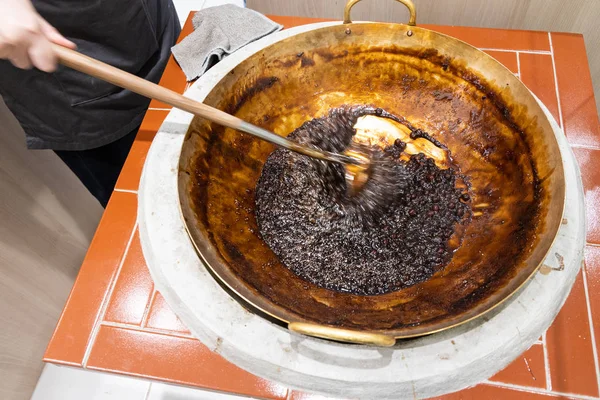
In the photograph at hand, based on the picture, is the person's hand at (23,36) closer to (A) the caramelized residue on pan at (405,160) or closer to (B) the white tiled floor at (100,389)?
(A) the caramelized residue on pan at (405,160)

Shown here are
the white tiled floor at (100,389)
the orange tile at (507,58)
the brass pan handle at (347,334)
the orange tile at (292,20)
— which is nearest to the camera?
the brass pan handle at (347,334)

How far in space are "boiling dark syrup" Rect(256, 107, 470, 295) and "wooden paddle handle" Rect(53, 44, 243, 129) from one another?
10.3 inches

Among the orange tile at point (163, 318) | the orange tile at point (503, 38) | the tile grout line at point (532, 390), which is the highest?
the orange tile at point (503, 38)

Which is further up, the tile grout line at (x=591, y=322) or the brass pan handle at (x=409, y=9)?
the brass pan handle at (x=409, y=9)

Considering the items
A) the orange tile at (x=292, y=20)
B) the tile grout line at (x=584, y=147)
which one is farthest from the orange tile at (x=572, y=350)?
the orange tile at (x=292, y=20)

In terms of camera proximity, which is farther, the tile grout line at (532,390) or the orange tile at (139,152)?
the orange tile at (139,152)

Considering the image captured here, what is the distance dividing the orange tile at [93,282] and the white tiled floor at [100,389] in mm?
772

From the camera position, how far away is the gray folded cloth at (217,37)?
4.59 ft

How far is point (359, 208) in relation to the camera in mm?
1089

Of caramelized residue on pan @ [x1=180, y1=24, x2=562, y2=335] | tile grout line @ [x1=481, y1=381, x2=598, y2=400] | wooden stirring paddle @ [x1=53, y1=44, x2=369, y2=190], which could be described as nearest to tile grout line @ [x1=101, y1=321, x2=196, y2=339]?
caramelized residue on pan @ [x1=180, y1=24, x2=562, y2=335]

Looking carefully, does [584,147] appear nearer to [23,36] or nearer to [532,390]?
[532,390]

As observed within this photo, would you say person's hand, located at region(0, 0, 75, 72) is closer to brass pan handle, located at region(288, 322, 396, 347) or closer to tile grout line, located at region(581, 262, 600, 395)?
brass pan handle, located at region(288, 322, 396, 347)

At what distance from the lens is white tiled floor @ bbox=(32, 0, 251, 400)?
1.70m

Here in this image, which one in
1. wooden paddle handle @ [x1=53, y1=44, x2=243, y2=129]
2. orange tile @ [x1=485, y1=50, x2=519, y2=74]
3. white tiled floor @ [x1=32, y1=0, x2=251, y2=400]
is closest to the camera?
wooden paddle handle @ [x1=53, y1=44, x2=243, y2=129]
